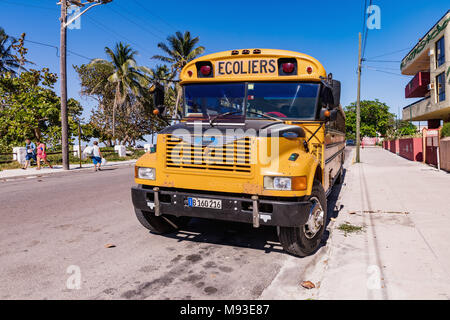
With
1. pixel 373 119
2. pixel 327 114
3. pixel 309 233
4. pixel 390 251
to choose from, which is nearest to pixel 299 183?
pixel 309 233

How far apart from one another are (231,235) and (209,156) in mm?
1771

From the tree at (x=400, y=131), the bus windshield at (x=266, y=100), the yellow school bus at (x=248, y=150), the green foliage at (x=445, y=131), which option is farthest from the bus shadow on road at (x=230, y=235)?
the tree at (x=400, y=131)

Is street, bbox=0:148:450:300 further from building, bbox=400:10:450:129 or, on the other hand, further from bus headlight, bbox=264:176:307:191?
building, bbox=400:10:450:129

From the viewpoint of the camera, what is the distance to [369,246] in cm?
460

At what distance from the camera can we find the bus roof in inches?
183

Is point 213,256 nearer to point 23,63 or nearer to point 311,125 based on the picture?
point 311,125

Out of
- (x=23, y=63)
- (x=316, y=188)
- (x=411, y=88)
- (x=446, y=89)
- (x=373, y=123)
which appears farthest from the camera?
(x=373, y=123)

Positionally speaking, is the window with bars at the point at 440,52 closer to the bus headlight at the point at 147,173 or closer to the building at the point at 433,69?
the building at the point at 433,69

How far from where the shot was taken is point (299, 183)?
3.70 meters

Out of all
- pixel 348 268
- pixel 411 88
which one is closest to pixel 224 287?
pixel 348 268

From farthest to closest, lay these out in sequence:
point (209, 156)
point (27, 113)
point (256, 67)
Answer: point (27, 113) < point (256, 67) < point (209, 156)

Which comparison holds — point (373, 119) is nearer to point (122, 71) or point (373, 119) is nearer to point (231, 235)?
point (122, 71)

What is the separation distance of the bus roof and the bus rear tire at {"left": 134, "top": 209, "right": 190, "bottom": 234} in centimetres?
217
